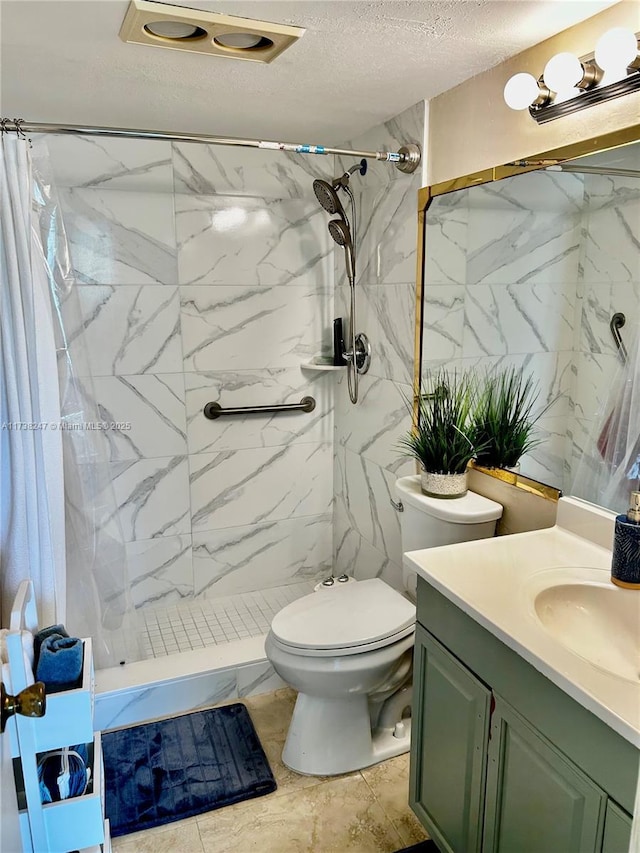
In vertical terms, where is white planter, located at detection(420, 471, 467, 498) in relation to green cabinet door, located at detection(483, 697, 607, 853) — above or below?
above

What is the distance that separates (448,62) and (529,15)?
0.34 m

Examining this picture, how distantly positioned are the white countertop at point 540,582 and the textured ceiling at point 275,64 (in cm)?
124

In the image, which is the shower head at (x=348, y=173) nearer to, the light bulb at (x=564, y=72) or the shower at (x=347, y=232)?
the shower at (x=347, y=232)

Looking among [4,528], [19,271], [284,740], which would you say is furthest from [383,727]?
[19,271]

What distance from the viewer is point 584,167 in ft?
5.32

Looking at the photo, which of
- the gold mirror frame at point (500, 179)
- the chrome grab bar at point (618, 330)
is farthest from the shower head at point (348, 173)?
the chrome grab bar at point (618, 330)

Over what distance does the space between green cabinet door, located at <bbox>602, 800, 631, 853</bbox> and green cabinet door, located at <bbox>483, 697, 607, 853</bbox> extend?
13 mm

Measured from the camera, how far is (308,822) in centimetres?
196

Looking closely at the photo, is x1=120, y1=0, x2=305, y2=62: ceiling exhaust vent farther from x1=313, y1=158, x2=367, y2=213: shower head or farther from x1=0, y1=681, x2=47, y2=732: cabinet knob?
x1=0, y1=681, x2=47, y2=732: cabinet knob

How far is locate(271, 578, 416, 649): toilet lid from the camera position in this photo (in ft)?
6.64

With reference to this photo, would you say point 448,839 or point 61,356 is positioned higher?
point 61,356

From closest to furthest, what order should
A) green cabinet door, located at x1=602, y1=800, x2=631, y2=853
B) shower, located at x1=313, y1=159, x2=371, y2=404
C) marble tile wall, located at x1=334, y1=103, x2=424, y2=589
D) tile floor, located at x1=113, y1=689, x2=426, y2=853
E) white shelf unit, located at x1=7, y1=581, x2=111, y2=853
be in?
green cabinet door, located at x1=602, y1=800, x2=631, y2=853 < white shelf unit, located at x1=7, y1=581, x2=111, y2=853 < tile floor, located at x1=113, y1=689, x2=426, y2=853 < marble tile wall, located at x1=334, y1=103, x2=424, y2=589 < shower, located at x1=313, y1=159, x2=371, y2=404

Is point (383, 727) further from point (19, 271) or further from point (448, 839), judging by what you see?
point (19, 271)

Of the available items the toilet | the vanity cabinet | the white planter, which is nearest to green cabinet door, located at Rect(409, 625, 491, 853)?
the vanity cabinet
